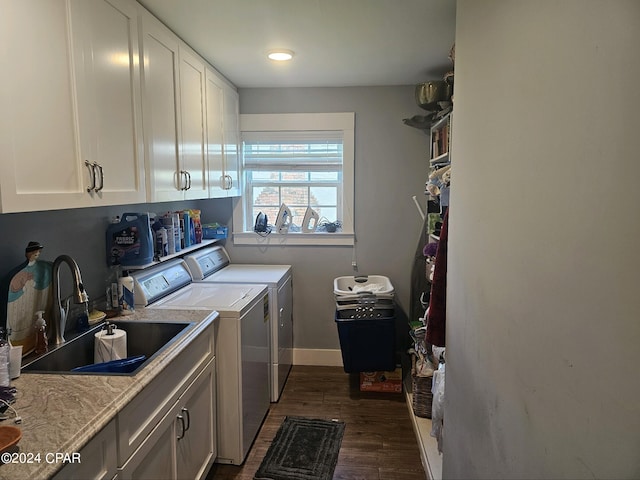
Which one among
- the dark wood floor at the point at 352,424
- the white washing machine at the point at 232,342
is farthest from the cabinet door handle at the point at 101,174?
the dark wood floor at the point at 352,424

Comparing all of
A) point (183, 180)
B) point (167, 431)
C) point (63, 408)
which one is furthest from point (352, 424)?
point (63, 408)

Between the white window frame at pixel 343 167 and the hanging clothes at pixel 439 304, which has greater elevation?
the white window frame at pixel 343 167

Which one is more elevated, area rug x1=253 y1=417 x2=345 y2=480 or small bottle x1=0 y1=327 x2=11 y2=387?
small bottle x1=0 y1=327 x2=11 y2=387

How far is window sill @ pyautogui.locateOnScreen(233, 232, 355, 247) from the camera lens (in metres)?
3.67

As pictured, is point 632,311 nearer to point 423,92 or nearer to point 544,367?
point 544,367

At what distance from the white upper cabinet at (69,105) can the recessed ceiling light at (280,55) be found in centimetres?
92

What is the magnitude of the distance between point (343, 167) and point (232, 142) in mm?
904

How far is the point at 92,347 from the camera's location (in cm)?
192

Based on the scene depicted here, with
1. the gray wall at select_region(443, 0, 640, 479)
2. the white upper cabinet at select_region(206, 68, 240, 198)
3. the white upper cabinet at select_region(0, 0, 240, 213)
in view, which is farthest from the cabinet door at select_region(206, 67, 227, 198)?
the gray wall at select_region(443, 0, 640, 479)

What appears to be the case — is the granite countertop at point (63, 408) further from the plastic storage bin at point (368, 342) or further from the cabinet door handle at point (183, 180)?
the plastic storage bin at point (368, 342)

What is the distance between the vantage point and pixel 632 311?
0.62 metres

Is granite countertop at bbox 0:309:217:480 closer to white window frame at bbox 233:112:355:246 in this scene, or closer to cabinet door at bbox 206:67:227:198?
cabinet door at bbox 206:67:227:198

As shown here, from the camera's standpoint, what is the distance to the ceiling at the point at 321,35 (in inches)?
78.5

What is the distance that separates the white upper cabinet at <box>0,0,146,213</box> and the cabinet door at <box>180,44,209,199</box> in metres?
0.51
